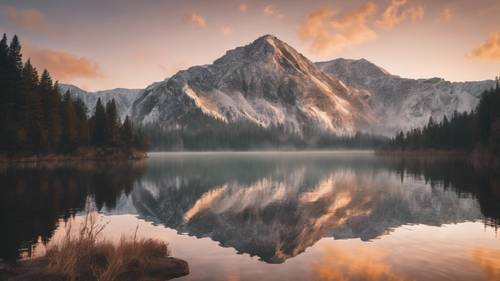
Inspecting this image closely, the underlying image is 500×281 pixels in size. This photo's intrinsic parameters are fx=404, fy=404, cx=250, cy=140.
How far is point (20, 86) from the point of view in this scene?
316ft

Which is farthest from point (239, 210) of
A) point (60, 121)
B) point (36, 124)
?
point (60, 121)

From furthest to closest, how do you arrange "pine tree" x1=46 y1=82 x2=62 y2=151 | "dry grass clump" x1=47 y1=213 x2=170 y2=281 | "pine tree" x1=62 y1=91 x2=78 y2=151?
"pine tree" x1=62 y1=91 x2=78 y2=151 → "pine tree" x1=46 y1=82 x2=62 y2=151 → "dry grass clump" x1=47 y1=213 x2=170 y2=281

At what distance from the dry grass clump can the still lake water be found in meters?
2.54

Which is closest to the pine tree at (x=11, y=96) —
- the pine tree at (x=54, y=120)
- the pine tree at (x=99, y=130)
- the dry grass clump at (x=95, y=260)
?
the pine tree at (x=54, y=120)

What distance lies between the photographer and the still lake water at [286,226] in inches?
790

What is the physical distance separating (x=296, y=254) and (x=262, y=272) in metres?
4.24

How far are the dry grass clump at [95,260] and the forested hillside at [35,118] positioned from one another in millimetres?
86186

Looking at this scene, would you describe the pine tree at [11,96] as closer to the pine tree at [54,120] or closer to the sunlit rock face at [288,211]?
the pine tree at [54,120]

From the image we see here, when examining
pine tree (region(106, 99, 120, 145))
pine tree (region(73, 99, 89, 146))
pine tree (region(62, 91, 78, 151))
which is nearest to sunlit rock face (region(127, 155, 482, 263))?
pine tree (region(62, 91, 78, 151))

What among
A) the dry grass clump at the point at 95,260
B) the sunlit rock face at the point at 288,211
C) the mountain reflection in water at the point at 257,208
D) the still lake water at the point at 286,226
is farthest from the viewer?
the sunlit rock face at the point at 288,211

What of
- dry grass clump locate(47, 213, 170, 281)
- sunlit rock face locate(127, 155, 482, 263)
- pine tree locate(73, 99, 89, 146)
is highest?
pine tree locate(73, 99, 89, 146)

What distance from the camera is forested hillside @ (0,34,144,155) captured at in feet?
301

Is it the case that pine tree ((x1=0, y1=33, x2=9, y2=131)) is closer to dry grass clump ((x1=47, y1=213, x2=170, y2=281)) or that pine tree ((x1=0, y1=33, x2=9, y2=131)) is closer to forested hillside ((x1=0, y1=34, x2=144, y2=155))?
forested hillside ((x1=0, y1=34, x2=144, y2=155))

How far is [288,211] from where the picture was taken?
130ft
